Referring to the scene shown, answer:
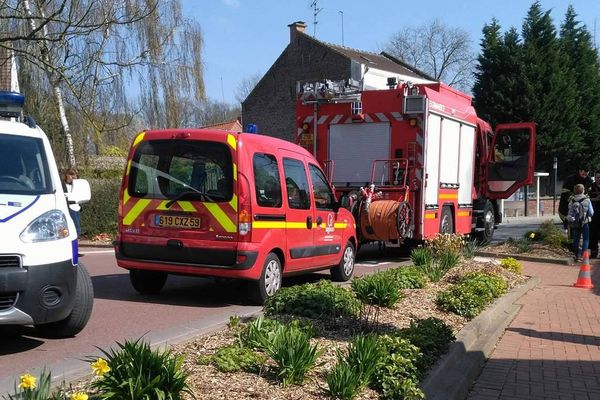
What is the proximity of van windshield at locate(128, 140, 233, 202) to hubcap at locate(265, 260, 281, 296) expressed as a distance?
1.06m

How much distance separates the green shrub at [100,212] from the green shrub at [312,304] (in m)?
12.2

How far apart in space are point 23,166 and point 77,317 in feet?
4.74

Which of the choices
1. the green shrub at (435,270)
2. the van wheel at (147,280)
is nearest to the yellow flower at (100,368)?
the van wheel at (147,280)

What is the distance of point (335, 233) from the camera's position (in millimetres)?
9844

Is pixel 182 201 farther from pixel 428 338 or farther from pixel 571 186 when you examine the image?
pixel 571 186

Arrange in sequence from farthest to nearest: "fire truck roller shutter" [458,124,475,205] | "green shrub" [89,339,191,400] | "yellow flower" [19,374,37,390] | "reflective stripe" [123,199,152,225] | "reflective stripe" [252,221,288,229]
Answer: "fire truck roller shutter" [458,124,475,205] → "reflective stripe" [123,199,152,225] → "reflective stripe" [252,221,288,229] → "green shrub" [89,339,191,400] → "yellow flower" [19,374,37,390]

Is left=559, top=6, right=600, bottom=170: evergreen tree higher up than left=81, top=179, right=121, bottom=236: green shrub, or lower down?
higher up

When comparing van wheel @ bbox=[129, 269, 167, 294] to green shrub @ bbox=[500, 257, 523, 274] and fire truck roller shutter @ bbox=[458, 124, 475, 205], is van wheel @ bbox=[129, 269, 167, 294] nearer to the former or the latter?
green shrub @ bbox=[500, 257, 523, 274]

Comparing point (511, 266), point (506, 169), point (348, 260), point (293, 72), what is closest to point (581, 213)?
point (511, 266)

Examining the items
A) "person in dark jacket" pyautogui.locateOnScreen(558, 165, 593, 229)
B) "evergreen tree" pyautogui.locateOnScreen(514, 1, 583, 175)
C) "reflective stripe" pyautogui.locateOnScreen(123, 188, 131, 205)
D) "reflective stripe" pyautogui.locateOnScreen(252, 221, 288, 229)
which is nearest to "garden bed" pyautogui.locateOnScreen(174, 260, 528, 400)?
"reflective stripe" pyautogui.locateOnScreen(252, 221, 288, 229)

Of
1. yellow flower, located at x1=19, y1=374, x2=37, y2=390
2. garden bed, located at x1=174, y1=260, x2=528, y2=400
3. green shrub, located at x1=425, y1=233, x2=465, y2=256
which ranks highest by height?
green shrub, located at x1=425, y1=233, x2=465, y2=256

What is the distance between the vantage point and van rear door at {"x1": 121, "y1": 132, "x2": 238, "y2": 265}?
25.0 feet

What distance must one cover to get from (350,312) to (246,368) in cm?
195

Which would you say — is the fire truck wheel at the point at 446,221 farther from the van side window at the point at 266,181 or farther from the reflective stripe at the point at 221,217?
the reflective stripe at the point at 221,217
